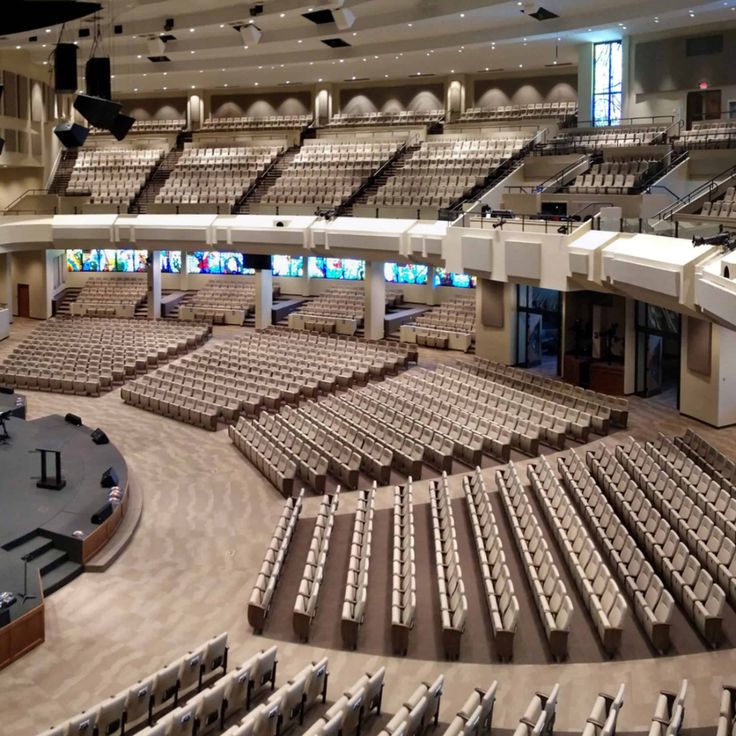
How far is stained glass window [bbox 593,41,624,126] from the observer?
954 inches

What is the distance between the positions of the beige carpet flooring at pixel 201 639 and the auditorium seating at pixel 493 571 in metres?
0.30

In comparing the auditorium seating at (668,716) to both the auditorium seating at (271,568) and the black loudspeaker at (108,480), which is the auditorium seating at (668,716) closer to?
the auditorium seating at (271,568)

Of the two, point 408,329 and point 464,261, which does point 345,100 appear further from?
point 464,261

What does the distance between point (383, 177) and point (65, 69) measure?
12.2m

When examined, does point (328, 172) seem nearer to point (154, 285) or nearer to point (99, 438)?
point (154, 285)

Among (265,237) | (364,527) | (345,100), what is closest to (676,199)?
(265,237)

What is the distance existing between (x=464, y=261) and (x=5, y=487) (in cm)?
1014

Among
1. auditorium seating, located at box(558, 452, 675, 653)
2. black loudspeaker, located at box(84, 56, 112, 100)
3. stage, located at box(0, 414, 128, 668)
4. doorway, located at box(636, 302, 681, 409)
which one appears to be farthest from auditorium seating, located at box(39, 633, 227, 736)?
doorway, located at box(636, 302, 681, 409)

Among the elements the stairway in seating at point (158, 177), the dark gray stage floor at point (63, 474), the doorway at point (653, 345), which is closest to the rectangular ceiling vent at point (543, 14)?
the doorway at point (653, 345)

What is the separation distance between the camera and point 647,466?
38.6 feet

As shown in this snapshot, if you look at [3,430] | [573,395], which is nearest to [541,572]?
[573,395]

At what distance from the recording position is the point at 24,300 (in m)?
27.4

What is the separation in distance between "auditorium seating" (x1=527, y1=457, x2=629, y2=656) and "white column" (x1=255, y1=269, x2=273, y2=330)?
14308 millimetres

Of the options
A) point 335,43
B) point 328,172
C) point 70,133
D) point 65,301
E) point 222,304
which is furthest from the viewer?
point 65,301
